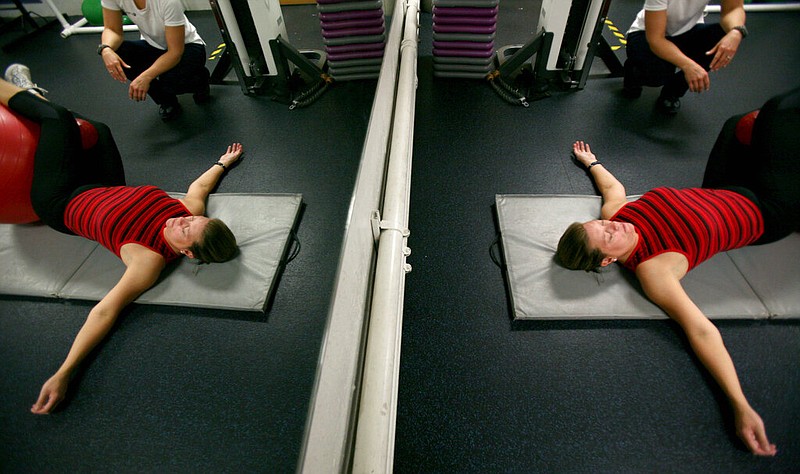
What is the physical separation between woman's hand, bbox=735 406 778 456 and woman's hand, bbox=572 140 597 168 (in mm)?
1329

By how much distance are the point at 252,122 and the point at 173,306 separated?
4.77 feet

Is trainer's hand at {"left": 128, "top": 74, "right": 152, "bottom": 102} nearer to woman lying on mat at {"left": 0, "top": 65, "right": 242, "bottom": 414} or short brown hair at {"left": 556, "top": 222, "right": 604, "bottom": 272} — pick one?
woman lying on mat at {"left": 0, "top": 65, "right": 242, "bottom": 414}

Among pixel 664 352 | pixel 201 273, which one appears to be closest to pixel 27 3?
pixel 201 273

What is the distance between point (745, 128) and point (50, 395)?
303 centimetres

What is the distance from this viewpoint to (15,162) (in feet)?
4.80

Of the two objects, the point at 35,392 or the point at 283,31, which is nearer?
the point at 35,392

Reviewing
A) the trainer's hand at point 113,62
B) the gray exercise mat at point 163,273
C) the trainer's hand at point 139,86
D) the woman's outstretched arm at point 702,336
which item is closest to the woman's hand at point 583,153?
the woman's outstretched arm at point 702,336

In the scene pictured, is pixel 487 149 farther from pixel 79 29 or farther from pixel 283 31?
pixel 79 29

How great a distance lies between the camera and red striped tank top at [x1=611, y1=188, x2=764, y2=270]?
4.32ft

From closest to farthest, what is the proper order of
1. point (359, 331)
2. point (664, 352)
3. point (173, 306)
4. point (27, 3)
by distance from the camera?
point (359, 331)
point (664, 352)
point (173, 306)
point (27, 3)

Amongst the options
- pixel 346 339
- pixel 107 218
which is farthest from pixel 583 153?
pixel 107 218

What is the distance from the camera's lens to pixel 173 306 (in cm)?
151

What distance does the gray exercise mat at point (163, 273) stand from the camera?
1506mm

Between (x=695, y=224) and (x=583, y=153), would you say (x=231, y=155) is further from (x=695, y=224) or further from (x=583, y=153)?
(x=695, y=224)
